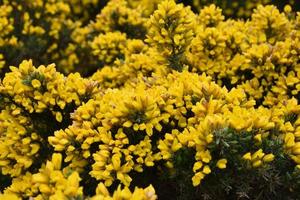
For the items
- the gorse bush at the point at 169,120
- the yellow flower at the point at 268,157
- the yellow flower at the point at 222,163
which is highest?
the gorse bush at the point at 169,120

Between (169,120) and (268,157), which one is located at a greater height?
(169,120)

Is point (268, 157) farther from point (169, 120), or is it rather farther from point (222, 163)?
point (169, 120)

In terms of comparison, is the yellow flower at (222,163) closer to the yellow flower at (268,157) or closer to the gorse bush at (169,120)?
the gorse bush at (169,120)

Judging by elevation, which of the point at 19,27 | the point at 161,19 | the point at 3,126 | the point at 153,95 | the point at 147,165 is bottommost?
the point at 147,165

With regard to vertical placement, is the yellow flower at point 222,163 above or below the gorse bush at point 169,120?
below

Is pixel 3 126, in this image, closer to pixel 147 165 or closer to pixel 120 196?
pixel 147 165

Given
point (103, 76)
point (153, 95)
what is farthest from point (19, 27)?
point (153, 95)

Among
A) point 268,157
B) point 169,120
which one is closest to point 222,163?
point 268,157

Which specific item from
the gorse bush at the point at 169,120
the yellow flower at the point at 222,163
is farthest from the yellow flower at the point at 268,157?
the yellow flower at the point at 222,163
